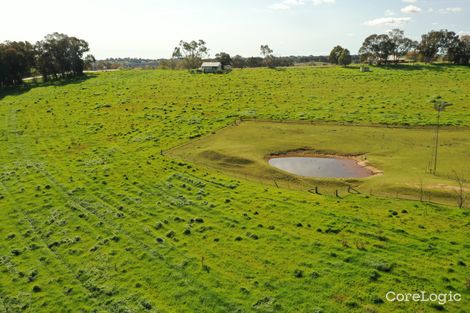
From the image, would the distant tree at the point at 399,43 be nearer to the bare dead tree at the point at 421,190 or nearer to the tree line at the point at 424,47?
the tree line at the point at 424,47

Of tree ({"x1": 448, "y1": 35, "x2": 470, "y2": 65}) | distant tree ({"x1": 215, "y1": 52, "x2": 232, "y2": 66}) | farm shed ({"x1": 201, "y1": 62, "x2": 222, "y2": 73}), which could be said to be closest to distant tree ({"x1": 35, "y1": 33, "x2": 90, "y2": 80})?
farm shed ({"x1": 201, "y1": 62, "x2": 222, "y2": 73})

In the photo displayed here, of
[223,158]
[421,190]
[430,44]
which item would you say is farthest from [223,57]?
[421,190]

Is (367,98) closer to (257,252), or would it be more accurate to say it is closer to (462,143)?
(462,143)

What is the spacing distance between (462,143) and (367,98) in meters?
29.4

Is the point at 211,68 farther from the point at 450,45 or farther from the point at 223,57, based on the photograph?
the point at 450,45

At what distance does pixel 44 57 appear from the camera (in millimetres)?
111625

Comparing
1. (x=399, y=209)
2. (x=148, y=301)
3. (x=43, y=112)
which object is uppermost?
(x=43, y=112)

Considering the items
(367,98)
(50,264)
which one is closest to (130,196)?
(50,264)

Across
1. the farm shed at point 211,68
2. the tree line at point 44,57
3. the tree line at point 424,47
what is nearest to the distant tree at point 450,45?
the tree line at point 424,47

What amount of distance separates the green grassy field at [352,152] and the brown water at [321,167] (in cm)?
149

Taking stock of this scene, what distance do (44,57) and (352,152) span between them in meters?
102

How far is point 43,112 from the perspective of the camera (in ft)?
239

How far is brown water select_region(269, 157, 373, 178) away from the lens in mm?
38344

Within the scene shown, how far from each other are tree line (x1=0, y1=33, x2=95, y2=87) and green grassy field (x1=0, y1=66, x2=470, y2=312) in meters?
62.9
